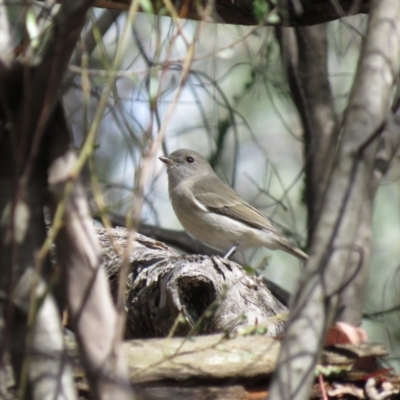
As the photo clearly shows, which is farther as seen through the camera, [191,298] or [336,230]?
[191,298]

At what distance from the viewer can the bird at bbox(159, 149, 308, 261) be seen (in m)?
7.22

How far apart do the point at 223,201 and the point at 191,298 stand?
3518 millimetres

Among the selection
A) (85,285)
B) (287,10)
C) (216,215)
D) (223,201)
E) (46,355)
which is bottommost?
(216,215)

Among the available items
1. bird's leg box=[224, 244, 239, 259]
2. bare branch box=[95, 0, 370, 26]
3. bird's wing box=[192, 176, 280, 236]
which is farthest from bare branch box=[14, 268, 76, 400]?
bird's wing box=[192, 176, 280, 236]

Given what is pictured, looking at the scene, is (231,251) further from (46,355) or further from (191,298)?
(46,355)

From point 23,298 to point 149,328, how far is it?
6.66 feet

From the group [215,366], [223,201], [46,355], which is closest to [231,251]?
[223,201]

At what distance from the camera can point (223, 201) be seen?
7500 mm

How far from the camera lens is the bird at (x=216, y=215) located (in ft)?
23.7

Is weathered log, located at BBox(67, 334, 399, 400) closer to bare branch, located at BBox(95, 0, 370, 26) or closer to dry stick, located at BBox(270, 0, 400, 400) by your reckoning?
dry stick, located at BBox(270, 0, 400, 400)

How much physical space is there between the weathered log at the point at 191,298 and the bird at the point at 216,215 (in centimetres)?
273

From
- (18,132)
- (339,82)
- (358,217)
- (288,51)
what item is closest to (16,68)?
(18,132)

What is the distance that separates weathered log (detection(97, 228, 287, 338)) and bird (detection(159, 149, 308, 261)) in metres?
2.73

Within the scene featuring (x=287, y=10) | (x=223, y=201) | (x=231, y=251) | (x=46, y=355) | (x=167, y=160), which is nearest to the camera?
(x=46, y=355)
